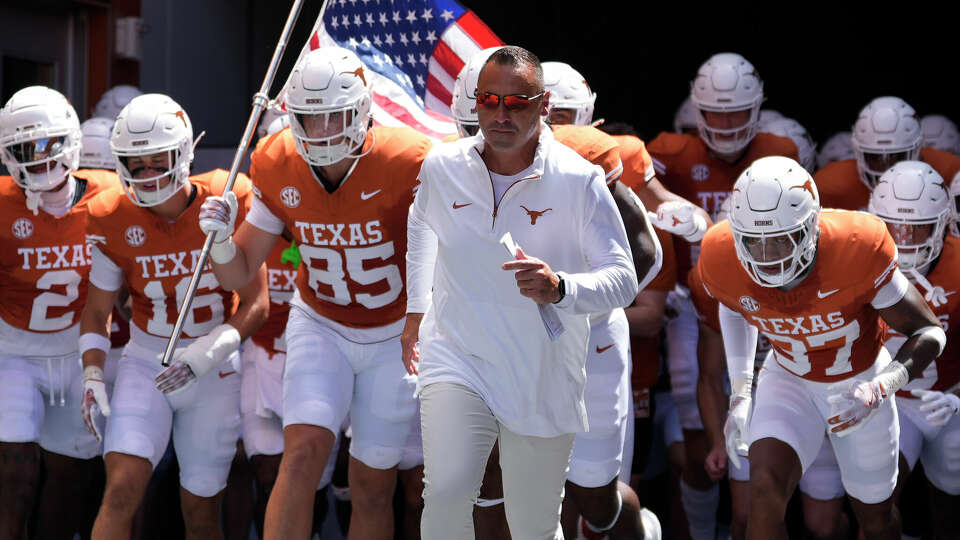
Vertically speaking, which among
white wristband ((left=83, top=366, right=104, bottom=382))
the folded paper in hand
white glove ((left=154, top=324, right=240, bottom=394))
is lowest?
white wristband ((left=83, top=366, right=104, bottom=382))

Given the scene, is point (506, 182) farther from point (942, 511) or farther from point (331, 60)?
point (942, 511)

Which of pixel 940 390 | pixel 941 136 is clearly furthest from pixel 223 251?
pixel 941 136

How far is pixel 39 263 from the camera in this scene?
5812 millimetres

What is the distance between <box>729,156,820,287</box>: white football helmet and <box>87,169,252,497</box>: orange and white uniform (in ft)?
6.26

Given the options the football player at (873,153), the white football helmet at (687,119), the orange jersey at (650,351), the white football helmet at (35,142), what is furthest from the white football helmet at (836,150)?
the white football helmet at (35,142)

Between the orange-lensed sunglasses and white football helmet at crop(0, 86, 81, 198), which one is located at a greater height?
the orange-lensed sunglasses

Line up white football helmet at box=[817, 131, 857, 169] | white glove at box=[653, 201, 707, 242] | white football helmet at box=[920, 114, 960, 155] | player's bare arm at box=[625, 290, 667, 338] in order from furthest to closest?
1. white football helmet at box=[817, 131, 857, 169]
2. white football helmet at box=[920, 114, 960, 155]
3. player's bare arm at box=[625, 290, 667, 338]
4. white glove at box=[653, 201, 707, 242]

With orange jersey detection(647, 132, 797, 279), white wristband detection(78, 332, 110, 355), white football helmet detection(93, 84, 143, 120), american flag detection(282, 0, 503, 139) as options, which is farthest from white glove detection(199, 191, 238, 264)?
white football helmet detection(93, 84, 143, 120)

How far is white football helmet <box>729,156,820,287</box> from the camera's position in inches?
190

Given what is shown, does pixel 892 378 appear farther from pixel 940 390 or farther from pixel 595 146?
pixel 595 146

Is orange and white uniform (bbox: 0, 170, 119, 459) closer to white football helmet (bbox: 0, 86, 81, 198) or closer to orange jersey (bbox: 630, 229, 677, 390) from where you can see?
white football helmet (bbox: 0, 86, 81, 198)

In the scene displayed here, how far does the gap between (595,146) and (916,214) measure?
1.53 m

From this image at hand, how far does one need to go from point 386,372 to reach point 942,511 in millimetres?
2406

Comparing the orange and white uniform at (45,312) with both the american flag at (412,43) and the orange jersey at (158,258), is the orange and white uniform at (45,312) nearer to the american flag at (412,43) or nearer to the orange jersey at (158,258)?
the orange jersey at (158,258)
